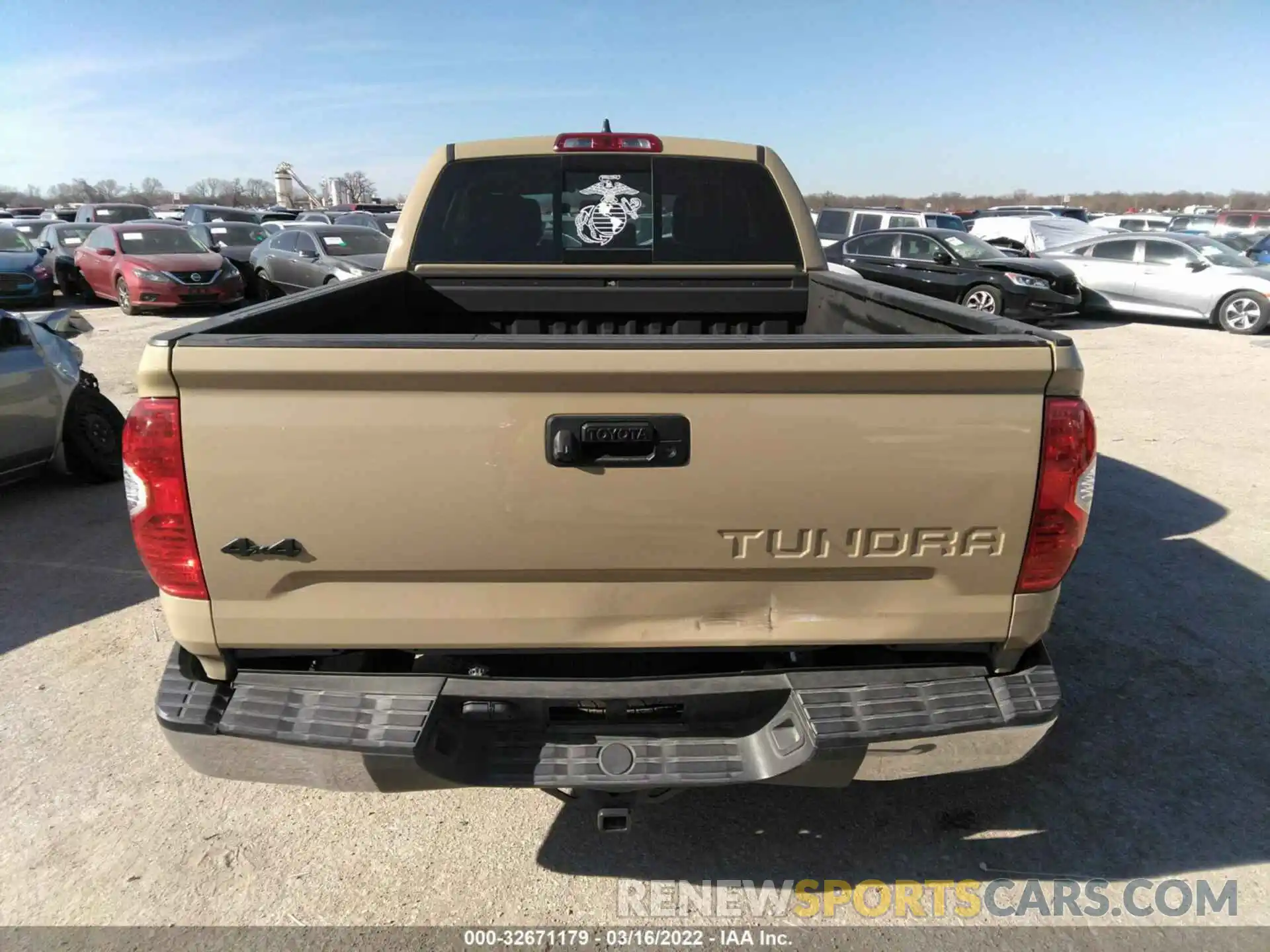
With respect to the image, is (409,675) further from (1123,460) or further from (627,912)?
(1123,460)

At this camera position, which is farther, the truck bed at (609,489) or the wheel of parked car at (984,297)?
the wheel of parked car at (984,297)

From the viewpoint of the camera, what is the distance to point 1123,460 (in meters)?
6.93

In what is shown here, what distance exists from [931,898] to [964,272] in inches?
516

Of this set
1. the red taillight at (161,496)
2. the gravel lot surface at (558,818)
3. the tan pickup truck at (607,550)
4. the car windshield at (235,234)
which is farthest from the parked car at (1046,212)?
the red taillight at (161,496)

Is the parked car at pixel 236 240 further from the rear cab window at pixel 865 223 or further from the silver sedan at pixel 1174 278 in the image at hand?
the silver sedan at pixel 1174 278

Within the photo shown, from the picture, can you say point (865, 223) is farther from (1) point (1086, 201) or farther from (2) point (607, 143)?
(1) point (1086, 201)

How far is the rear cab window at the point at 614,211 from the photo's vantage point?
4020 millimetres

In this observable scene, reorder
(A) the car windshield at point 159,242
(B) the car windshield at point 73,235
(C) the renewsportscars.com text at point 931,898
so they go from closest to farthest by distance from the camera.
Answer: (C) the renewsportscars.com text at point 931,898, (A) the car windshield at point 159,242, (B) the car windshield at point 73,235

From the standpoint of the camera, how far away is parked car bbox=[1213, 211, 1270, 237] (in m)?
25.4

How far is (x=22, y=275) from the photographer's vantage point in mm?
15406

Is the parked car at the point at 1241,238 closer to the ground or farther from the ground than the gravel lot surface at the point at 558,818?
farther from the ground

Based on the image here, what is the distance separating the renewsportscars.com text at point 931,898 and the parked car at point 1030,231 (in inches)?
709

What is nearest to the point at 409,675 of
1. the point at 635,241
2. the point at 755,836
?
the point at 755,836

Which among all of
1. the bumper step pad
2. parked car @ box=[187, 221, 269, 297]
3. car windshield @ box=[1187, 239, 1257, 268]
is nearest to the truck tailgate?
the bumper step pad
